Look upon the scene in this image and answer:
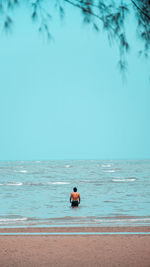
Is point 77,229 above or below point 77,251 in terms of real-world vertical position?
below

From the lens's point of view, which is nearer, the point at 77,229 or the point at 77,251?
the point at 77,251

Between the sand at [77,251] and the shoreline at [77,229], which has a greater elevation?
the sand at [77,251]

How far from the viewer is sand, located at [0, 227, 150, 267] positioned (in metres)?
6.51

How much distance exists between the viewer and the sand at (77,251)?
651 cm

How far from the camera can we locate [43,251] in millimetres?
7496

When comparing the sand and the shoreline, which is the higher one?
the sand

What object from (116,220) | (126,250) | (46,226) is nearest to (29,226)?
(46,226)

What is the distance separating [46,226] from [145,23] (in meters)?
9.55

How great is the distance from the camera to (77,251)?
24.5 ft

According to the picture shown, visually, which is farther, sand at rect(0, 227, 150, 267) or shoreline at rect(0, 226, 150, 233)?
shoreline at rect(0, 226, 150, 233)

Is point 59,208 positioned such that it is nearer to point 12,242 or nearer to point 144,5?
point 12,242

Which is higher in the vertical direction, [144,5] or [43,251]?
[144,5]

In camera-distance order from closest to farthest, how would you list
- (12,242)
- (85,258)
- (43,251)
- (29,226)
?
1. (85,258)
2. (43,251)
3. (12,242)
4. (29,226)

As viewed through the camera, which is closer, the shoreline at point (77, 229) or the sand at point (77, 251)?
the sand at point (77, 251)
